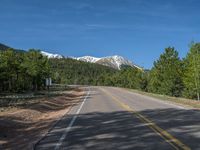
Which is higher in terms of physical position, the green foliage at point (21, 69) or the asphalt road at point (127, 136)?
the green foliage at point (21, 69)

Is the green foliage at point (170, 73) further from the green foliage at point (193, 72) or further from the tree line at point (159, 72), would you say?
the green foliage at point (193, 72)

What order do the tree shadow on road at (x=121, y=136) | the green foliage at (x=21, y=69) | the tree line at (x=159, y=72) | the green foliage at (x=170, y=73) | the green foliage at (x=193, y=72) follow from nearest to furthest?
1. the tree shadow on road at (x=121, y=136)
2. the green foliage at (x=193, y=72)
3. the tree line at (x=159, y=72)
4. the green foliage at (x=21, y=69)
5. the green foliage at (x=170, y=73)

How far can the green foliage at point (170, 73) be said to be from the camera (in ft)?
242

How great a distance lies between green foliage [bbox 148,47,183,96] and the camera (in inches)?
2908

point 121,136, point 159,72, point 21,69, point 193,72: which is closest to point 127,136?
point 121,136

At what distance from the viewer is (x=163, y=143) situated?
10320 mm

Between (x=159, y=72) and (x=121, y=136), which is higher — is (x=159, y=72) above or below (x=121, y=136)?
above

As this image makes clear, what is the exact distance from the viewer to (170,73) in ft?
243

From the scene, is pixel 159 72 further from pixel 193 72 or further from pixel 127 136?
pixel 127 136

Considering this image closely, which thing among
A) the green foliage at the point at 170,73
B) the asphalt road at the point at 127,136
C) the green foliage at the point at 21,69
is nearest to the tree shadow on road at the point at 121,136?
the asphalt road at the point at 127,136

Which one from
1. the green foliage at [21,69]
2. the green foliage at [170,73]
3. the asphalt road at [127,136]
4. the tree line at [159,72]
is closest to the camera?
the asphalt road at [127,136]

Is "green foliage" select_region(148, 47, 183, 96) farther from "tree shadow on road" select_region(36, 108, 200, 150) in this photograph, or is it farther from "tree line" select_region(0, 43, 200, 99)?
"tree shadow on road" select_region(36, 108, 200, 150)

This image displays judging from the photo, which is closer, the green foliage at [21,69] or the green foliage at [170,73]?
the green foliage at [21,69]

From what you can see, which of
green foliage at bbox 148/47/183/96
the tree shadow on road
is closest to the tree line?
green foliage at bbox 148/47/183/96
